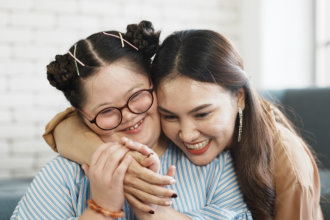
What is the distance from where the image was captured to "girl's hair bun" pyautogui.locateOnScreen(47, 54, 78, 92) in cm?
99

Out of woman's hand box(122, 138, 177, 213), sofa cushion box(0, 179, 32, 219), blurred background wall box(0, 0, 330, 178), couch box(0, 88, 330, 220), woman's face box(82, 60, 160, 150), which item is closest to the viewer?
woman's hand box(122, 138, 177, 213)

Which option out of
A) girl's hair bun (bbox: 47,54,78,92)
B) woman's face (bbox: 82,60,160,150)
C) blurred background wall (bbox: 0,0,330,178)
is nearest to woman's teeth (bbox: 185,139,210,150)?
woman's face (bbox: 82,60,160,150)

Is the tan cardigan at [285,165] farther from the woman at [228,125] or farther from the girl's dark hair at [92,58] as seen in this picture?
the girl's dark hair at [92,58]

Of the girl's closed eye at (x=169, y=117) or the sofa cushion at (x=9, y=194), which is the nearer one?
the girl's closed eye at (x=169, y=117)

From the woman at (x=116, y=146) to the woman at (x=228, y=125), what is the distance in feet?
0.15

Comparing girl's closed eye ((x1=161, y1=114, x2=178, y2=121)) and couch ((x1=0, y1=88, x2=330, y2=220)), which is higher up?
girl's closed eye ((x1=161, y1=114, x2=178, y2=121))

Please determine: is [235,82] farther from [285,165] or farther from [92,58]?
[92,58]

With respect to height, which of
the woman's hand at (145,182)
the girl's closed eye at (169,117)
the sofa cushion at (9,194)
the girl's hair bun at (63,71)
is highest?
the girl's hair bun at (63,71)

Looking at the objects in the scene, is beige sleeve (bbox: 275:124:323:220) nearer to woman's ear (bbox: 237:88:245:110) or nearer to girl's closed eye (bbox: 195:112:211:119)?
woman's ear (bbox: 237:88:245:110)

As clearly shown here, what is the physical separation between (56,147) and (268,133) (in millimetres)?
663

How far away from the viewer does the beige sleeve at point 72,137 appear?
1007mm

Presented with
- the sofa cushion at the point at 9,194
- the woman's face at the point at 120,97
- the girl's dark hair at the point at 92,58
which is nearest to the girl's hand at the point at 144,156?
the woman's face at the point at 120,97

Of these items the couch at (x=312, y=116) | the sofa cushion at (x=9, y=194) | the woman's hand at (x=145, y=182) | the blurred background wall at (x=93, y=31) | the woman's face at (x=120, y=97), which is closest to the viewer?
the woman's hand at (x=145, y=182)

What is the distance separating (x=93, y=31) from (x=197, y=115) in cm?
152
